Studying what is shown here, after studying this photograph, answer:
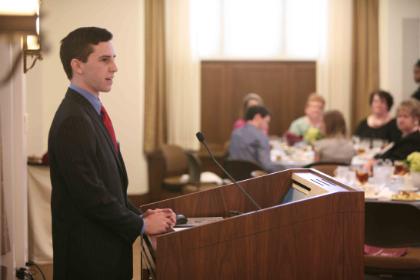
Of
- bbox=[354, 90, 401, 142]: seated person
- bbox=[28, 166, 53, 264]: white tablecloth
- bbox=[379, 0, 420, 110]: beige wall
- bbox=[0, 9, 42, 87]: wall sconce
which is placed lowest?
bbox=[28, 166, 53, 264]: white tablecloth

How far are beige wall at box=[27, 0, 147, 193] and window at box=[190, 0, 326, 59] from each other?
2.75 ft

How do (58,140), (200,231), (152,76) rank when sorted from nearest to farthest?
1. (200,231)
2. (58,140)
3. (152,76)

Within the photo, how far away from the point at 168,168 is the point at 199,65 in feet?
5.15

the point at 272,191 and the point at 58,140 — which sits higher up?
the point at 58,140

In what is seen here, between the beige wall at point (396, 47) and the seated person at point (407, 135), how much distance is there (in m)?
2.60

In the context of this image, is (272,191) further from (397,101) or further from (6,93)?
(397,101)

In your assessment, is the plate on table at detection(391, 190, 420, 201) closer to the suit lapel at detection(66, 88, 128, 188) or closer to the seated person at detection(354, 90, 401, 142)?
the suit lapel at detection(66, 88, 128, 188)

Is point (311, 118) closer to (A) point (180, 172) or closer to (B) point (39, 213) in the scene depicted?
(A) point (180, 172)

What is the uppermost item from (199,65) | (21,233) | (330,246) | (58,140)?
(199,65)

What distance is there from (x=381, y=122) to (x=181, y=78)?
240 centimetres

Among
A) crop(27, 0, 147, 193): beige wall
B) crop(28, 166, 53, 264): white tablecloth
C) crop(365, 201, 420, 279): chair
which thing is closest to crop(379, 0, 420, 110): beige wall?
crop(27, 0, 147, 193): beige wall

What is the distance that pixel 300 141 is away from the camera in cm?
716

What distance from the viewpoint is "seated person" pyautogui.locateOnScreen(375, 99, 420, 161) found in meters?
5.31

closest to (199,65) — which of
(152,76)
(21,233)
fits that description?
(152,76)
